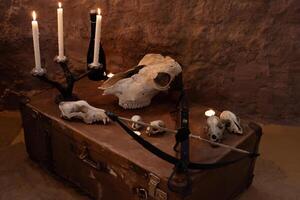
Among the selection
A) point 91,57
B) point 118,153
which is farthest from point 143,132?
point 91,57

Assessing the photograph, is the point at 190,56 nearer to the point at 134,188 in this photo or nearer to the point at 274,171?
the point at 274,171

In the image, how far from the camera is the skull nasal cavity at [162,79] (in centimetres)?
160

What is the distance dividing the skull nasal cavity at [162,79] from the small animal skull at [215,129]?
0.25 meters

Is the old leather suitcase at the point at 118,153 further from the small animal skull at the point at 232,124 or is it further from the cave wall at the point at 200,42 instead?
the cave wall at the point at 200,42

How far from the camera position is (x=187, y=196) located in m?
1.27

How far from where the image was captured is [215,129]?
Answer: 56.6 inches

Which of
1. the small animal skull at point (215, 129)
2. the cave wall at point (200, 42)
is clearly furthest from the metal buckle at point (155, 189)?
the cave wall at point (200, 42)

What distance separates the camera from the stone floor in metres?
1.63

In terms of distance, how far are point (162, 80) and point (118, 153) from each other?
38 cm

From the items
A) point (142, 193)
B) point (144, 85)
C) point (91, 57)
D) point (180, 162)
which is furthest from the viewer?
point (91, 57)

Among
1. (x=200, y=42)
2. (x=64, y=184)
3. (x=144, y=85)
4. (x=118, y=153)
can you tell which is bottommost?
(x=64, y=184)

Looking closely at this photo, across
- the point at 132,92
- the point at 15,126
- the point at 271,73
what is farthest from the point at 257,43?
the point at 15,126

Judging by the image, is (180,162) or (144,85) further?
(144,85)

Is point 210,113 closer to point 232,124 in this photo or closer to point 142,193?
point 232,124
